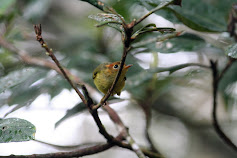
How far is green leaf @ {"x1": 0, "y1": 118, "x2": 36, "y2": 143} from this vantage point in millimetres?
948

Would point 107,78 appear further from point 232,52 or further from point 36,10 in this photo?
point 36,10

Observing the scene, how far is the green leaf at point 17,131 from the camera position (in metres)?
0.95

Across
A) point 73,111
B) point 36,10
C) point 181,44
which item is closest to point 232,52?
point 181,44

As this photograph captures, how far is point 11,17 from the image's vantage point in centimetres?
239

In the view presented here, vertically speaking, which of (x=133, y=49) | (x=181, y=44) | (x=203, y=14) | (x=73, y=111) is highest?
(x=203, y=14)

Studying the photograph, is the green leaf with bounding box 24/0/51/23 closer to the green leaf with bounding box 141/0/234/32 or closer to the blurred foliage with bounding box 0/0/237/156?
the blurred foliage with bounding box 0/0/237/156

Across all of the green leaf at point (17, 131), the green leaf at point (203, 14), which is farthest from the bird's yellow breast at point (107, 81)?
the green leaf at point (17, 131)

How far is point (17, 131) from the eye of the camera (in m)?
0.97

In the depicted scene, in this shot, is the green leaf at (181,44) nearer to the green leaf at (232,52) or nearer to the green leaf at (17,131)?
the green leaf at (232,52)

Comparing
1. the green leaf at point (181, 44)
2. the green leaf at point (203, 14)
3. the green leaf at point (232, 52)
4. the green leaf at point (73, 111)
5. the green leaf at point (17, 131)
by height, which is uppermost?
the green leaf at point (232, 52)

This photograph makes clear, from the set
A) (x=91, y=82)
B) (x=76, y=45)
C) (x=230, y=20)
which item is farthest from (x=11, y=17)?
(x=230, y=20)

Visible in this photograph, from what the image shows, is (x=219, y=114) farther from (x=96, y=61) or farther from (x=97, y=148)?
(x=97, y=148)

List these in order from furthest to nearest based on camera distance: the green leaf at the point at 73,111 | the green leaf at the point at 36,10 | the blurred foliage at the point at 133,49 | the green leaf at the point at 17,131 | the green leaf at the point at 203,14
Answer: the green leaf at the point at 36,10
the green leaf at the point at 73,111
the green leaf at the point at 203,14
the blurred foliage at the point at 133,49
the green leaf at the point at 17,131

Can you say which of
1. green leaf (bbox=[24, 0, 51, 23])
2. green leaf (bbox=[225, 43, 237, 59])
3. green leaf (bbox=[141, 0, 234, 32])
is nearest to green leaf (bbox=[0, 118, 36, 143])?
green leaf (bbox=[225, 43, 237, 59])
